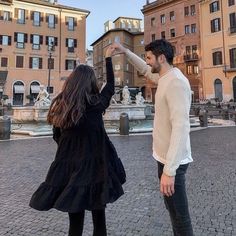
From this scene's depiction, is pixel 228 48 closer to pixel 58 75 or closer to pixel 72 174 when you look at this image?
pixel 58 75

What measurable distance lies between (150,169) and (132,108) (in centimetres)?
1453

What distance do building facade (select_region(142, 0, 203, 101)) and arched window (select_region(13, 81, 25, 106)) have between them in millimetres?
22788

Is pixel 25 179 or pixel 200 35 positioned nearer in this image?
pixel 25 179

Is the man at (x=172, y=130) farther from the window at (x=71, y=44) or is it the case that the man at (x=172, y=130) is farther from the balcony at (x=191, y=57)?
the window at (x=71, y=44)

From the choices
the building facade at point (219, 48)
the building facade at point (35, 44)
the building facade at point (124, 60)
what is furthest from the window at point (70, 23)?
the building facade at point (219, 48)

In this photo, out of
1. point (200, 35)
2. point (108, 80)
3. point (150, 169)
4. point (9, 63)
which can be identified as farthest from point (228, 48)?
point (108, 80)

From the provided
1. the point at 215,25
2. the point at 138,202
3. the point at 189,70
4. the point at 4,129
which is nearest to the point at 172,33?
the point at 189,70

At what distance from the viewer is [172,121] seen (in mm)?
2328

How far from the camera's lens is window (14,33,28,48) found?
144 ft

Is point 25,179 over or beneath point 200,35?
beneath

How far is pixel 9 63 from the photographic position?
143 ft

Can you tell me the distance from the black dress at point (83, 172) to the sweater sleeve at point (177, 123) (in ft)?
1.74

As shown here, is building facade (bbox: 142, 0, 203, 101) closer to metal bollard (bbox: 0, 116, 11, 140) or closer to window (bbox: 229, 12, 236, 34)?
window (bbox: 229, 12, 236, 34)

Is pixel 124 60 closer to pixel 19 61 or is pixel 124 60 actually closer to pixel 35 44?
pixel 35 44
